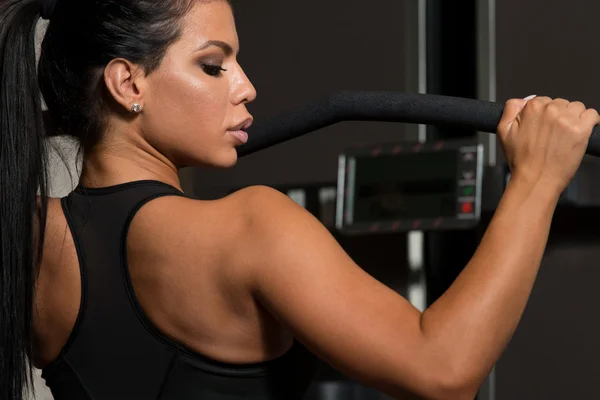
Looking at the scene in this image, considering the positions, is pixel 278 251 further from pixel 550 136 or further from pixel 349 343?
pixel 550 136

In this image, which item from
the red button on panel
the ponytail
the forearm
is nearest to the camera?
the forearm

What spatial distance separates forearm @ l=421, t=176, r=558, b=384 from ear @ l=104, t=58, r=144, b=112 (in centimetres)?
30

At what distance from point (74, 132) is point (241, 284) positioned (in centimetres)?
24

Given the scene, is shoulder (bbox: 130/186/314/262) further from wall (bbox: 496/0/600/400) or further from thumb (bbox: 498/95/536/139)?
wall (bbox: 496/0/600/400)

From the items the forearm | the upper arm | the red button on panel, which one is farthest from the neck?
the red button on panel

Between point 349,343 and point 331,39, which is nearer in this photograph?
point 349,343

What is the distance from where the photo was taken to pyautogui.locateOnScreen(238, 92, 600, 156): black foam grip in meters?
0.74

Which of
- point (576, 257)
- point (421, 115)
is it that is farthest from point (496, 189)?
point (421, 115)

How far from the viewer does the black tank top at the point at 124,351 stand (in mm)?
759

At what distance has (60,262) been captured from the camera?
2.68 feet

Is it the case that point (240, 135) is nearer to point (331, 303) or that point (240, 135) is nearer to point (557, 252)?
point (331, 303)

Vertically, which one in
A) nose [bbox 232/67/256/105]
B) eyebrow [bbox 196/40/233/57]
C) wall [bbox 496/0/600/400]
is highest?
eyebrow [bbox 196/40/233/57]

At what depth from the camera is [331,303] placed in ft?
2.29

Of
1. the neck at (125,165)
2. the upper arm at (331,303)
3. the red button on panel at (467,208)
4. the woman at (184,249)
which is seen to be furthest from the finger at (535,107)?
the red button on panel at (467,208)
